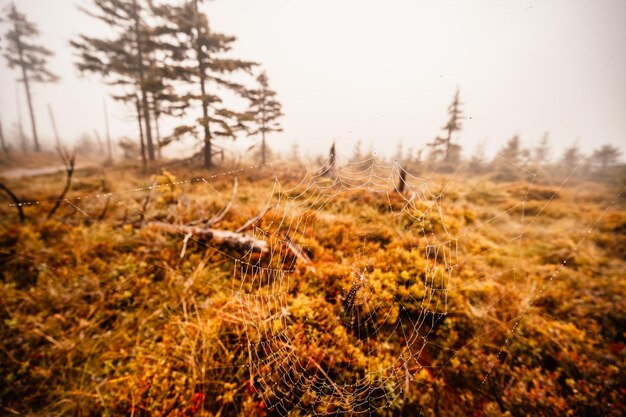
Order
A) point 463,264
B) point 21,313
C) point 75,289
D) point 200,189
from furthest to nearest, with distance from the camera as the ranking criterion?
point 200,189, point 463,264, point 75,289, point 21,313

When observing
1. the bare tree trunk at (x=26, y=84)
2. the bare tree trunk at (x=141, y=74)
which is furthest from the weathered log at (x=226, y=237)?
the bare tree trunk at (x=26, y=84)

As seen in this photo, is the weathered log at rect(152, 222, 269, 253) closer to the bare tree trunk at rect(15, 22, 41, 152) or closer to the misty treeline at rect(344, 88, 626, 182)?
the misty treeline at rect(344, 88, 626, 182)

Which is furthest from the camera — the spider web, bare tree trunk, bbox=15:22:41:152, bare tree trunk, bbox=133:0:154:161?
bare tree trunk, bbox=15:22:41:152

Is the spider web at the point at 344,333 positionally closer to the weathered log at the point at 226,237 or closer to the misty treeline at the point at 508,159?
the weathered log at the point at 226,237

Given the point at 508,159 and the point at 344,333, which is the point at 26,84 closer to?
the point at 344,333

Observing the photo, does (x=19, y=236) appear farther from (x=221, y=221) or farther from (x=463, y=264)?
(x=463, y=264)

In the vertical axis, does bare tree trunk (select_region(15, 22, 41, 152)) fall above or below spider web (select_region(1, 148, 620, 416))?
above

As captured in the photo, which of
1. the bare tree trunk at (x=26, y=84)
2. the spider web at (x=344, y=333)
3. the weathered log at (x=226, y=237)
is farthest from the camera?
the bare tree trunk at (x=26, y=84)

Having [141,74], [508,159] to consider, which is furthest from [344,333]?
[508,159]

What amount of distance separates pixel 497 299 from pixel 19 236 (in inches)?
370

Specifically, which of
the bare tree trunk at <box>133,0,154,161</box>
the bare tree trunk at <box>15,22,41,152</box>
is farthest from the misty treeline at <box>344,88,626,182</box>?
the bare tree trunk at <box>15,22,41,152</box>

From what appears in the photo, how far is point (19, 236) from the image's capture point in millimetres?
4688

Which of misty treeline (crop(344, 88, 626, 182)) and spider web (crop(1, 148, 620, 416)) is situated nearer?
spider web (crop(1, 148, 620, 416))

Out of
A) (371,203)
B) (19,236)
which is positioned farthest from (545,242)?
(19,236)
